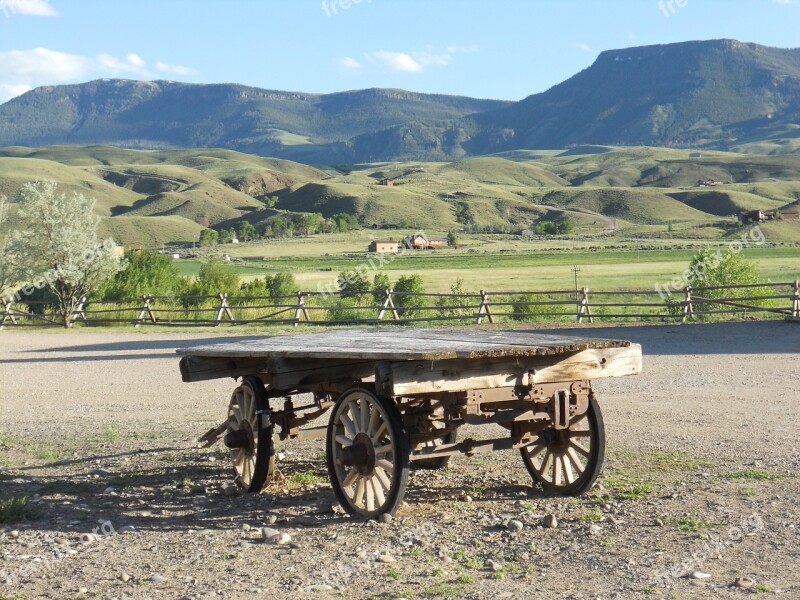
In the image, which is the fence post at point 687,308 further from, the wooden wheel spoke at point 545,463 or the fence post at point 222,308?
the wooden wheel spoke at point 545,463

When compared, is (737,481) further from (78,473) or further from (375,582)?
(78,473)

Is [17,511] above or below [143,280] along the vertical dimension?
below

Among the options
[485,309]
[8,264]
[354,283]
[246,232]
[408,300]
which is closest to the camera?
[485,309]

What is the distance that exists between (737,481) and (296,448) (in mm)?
4256

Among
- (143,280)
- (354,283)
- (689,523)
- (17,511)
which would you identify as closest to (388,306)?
(143,280)

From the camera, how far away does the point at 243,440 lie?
791 centimetres

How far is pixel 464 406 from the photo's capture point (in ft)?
21.3

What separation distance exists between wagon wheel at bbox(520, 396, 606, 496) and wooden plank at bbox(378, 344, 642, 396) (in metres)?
0.36

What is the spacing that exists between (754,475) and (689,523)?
1.67 m

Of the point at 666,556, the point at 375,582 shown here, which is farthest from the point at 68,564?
the point at 666,556

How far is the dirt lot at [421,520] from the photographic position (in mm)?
5352

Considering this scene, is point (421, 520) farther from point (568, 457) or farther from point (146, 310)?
point (146, 310)

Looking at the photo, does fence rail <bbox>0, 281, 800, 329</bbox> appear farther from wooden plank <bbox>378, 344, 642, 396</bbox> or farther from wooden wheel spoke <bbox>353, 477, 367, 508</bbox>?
wooden wheel spoke <bbox>353, 477, 367, 508</bbox>

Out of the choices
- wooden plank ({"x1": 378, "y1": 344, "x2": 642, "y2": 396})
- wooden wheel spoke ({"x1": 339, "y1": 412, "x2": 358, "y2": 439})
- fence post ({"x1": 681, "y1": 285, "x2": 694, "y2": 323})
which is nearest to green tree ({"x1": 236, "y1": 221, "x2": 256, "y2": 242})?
fence post ({"x1": 681, "y1": 285, "x2": 694, "y2": 323})
